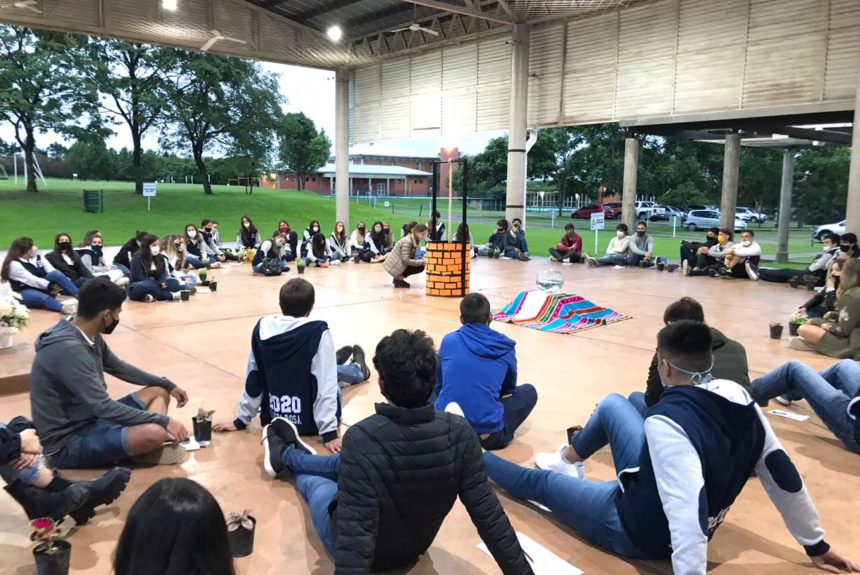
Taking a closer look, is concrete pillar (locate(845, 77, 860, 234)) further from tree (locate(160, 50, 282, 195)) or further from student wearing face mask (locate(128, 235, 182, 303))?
tree (locate(160, 50, 282, 195))

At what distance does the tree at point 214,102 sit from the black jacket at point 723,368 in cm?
2803

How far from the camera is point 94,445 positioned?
127 inches


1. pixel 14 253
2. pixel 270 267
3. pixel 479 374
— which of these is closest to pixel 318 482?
pixel 479 374

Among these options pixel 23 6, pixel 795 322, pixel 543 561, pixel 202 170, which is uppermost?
pixel 23 6

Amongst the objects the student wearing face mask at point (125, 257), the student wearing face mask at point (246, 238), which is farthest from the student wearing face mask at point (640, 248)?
the student wearing face mask at point (125, 257)

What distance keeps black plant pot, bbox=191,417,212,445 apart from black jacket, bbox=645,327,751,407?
2493 millimetres

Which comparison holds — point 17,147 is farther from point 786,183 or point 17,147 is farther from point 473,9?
point 786,183

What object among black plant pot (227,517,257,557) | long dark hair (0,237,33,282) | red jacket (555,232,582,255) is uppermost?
long dark hair (0,237,33,282)

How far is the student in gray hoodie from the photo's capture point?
2.97 metres

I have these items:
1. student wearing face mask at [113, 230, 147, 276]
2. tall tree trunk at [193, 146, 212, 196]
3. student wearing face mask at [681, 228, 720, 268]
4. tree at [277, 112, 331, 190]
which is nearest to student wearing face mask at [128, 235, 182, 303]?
student wearing face mask at [113, 230, 147, 276]

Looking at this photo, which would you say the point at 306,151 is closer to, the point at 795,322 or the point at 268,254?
the point at 268,254

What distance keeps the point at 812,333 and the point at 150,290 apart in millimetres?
8045

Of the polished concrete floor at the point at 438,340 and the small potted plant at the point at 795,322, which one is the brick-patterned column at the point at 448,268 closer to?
the polished concrete floor at the point at 438,340

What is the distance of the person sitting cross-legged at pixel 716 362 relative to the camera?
321cm
